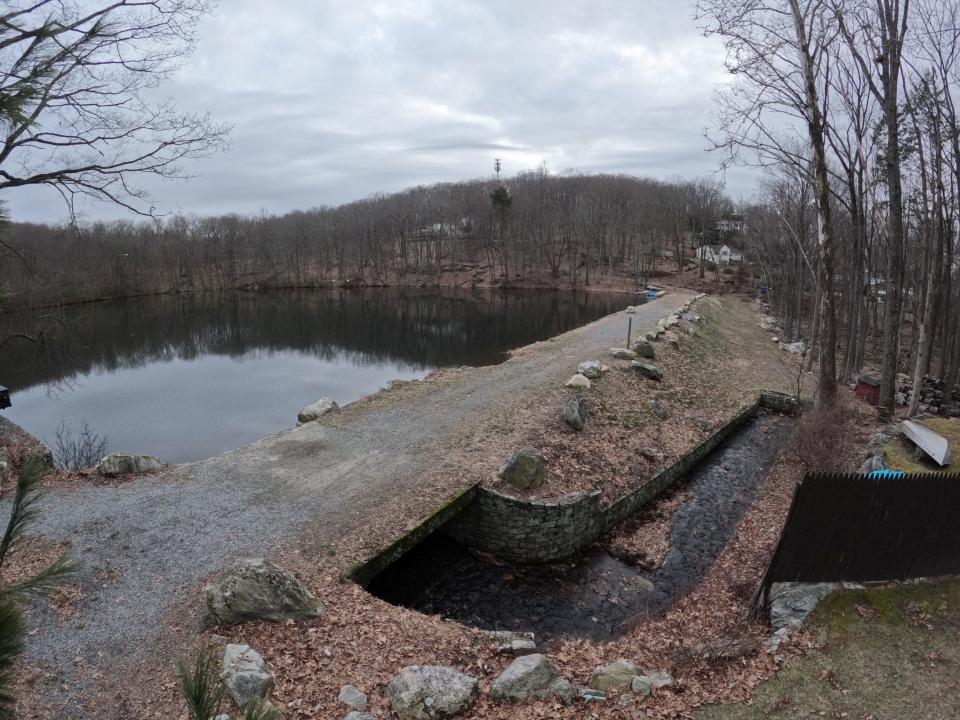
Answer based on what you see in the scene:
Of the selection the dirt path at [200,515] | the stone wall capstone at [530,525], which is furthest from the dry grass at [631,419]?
the dirt path at [200,515]

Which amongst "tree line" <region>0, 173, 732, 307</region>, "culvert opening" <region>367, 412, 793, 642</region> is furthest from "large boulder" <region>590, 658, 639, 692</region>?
"tree line" <region>0, 173, 732, 307</region>

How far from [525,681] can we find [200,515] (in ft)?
20.2

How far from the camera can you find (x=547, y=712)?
20.1 ft

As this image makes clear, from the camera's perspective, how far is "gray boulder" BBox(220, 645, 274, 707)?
5.92 m

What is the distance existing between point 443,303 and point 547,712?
50.3 m

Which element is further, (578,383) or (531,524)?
(578,383)

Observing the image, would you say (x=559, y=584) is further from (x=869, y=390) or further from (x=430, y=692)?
(x=869, y=390)

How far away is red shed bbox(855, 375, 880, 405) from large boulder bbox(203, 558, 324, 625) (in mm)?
17398

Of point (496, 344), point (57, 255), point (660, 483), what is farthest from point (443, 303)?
point (660, 483)

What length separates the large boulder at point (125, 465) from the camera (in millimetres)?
10844

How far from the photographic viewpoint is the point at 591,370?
1725 centimetres

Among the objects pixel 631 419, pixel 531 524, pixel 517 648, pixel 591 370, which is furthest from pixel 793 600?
pixel 591 370

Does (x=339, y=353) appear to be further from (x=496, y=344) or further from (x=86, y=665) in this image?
(x=86, y=665)

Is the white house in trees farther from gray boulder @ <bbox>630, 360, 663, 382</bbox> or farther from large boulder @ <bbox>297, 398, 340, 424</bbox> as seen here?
large boulder @ <bbox>297, 398, 340, 424</bbox>
